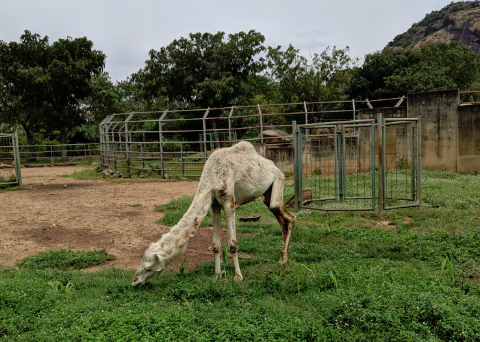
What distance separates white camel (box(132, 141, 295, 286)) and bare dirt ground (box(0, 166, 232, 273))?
109 cm

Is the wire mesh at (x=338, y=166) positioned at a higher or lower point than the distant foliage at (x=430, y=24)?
lower

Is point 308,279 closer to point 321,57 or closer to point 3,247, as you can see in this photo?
point 3,247

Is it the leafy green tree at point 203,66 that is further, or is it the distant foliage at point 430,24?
the distant foliage at point 430,24

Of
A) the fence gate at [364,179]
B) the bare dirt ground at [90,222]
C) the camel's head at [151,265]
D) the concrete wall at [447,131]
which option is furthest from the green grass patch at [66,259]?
the concrete wall at [447,131]

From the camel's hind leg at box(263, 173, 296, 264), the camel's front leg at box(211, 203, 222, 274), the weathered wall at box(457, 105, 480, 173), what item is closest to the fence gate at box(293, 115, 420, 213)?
the weathered wall at box(457, 105, 480, 173)

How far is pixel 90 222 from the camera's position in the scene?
8.82 m

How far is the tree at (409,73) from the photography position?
21.3 metres

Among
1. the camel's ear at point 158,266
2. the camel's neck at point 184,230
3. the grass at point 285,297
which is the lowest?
the grass at point 285,297

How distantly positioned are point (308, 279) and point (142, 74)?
26436mm

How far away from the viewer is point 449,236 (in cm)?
598

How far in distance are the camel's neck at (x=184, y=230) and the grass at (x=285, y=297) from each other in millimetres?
459

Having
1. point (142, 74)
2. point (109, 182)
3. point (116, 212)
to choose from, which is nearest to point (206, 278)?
point (116, 212)

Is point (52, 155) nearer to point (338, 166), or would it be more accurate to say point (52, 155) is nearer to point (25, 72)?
point (25, 72)

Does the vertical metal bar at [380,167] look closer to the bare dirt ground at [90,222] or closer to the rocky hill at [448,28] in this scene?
the bare dirt ground at [90,222]
